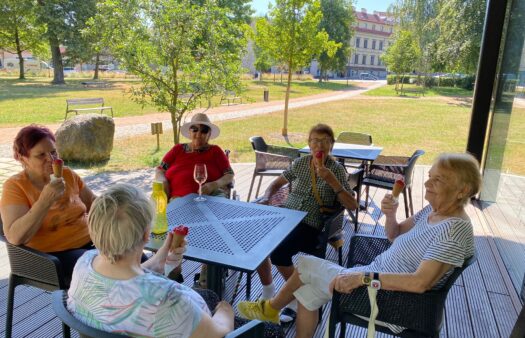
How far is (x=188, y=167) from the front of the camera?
2.93 m

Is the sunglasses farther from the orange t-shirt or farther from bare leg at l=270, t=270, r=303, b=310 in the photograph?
bare leg at l=270, t=270, r=303, b=310

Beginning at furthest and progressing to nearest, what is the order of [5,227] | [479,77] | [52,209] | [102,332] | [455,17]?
[455,17], [479,77], [52,209], [5,227], [102,332]

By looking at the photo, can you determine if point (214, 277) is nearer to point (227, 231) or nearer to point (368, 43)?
point (227, 231)

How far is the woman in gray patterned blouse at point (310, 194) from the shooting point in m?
2.44

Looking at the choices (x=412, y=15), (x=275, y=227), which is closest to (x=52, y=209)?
(x=275, y=227)

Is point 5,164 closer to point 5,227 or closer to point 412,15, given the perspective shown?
point 5,227

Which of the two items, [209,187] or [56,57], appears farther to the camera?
[56,57]

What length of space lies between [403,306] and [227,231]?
0.89 meters

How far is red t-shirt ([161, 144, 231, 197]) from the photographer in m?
2.89

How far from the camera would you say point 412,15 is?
27.2 metres

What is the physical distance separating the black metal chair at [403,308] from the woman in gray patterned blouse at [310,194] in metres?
0.72

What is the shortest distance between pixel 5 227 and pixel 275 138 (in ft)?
25.7

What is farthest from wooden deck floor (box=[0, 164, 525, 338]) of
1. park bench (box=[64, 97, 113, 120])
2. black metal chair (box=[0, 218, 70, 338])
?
park bench (box=[64, 97, 113, 120])

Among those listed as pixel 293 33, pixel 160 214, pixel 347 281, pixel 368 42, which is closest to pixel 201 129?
pixel 160 214
